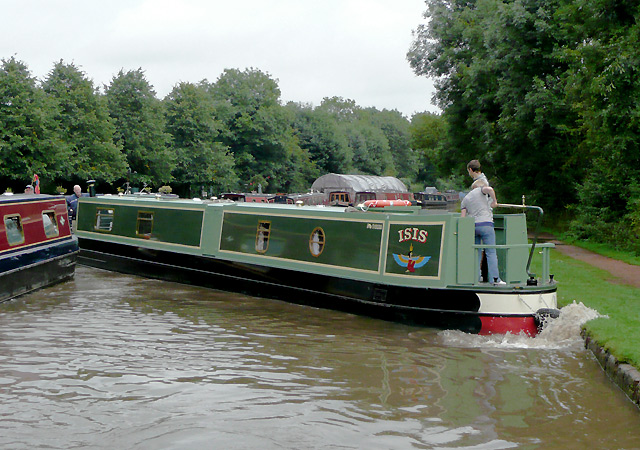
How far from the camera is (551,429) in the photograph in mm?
5859

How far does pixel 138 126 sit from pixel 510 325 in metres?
42.8

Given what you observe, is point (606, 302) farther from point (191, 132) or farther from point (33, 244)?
point (191, 132)

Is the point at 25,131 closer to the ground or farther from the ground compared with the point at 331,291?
farther from the ground

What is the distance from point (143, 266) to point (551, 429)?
10123 mm

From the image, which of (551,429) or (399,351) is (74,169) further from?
(551,429)

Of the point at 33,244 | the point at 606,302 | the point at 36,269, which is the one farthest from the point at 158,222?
the point at 606,302

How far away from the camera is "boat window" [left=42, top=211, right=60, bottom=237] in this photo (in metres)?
13.3

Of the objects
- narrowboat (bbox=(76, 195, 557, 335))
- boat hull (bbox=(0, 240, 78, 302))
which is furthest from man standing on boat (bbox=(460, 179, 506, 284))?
boat hull (bbox=(0, 240, 78, 302))

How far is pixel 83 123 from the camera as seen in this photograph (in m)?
41.6

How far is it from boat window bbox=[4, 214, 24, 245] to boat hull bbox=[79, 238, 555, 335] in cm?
265

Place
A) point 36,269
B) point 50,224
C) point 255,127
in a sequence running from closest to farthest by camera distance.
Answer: point 36,269
point 50,224
point 255,127

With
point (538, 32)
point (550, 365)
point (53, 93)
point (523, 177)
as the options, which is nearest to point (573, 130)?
point (538, 32)

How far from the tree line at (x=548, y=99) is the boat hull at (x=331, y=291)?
29.1ft

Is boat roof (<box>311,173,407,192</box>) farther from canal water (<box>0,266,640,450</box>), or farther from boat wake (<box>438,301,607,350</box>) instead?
boat wake (<box>438,301,607,350</box>)
